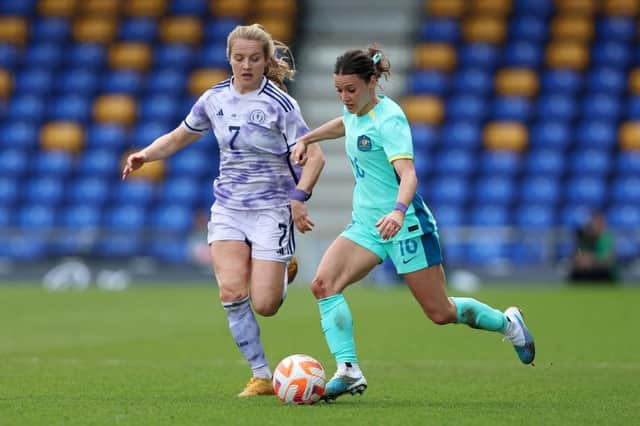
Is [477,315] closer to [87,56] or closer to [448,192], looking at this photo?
[448,192]

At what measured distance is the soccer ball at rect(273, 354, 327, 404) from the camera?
729 cm

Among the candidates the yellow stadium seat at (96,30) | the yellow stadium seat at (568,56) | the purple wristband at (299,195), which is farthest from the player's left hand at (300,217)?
the yellow stadium seat at (96,30)

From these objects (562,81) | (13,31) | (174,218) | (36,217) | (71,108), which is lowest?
(36,217)

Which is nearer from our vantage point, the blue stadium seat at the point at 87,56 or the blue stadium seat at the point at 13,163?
the blue stadium seat at the point at 13,163

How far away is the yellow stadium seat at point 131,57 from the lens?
27859mm

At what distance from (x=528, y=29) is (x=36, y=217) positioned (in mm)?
11198

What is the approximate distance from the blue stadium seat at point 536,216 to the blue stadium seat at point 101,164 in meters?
8.20

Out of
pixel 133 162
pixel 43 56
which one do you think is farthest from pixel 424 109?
pixel 133 162

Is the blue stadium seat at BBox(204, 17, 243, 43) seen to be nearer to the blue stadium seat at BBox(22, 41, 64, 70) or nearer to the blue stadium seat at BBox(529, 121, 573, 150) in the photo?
the blue stadium seat at BBox(22, 41, 64, 70)

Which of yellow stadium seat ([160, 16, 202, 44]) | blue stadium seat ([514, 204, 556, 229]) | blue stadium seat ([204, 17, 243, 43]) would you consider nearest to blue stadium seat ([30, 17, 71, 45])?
yellow stadium seat ([160, 16, 202, 44])

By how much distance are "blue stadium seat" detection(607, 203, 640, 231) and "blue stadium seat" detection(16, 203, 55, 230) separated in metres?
11.0

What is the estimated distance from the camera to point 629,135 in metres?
25.5

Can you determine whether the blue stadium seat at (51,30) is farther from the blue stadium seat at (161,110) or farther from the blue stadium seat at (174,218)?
the blue stadium seat at (174,218)

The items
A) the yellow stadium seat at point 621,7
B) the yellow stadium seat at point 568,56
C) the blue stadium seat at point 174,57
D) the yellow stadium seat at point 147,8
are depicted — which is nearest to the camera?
the yellow stadium seat at point 568,56
